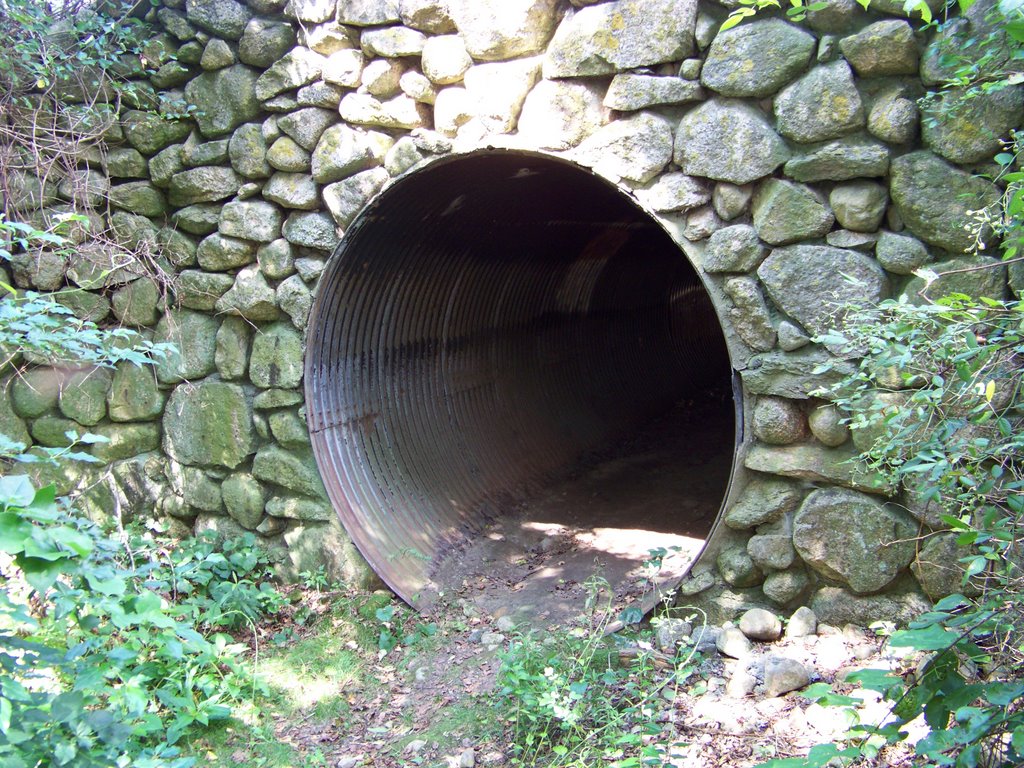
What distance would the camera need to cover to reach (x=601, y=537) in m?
5.42

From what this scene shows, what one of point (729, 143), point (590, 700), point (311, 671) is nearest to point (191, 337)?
point (311, 671)

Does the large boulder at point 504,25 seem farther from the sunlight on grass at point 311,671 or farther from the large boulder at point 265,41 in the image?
the sunlight on grass at point 311,671

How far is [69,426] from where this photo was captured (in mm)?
4715

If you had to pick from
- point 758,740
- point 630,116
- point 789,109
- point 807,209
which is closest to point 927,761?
point 758,740

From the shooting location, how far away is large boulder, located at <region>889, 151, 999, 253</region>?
9.66 ft

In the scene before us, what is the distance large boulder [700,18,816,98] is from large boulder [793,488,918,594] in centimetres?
165

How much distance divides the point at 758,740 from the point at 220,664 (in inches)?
95.5

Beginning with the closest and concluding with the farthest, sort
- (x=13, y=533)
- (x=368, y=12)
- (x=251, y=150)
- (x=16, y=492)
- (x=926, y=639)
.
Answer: (x=13, y=533), (x=16, y=492), (x=926, y=639), (x=368, y=12), (x=251, y=150)

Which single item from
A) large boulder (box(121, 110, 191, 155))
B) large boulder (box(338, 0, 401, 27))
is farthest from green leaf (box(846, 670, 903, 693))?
large boulder (box(121, 110, 191, 155))

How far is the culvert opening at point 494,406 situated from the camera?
4.58 meters

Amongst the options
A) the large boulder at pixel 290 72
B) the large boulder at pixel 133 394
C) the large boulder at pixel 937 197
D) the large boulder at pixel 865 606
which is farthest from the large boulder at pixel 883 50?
the large boulder at pixel 133 394

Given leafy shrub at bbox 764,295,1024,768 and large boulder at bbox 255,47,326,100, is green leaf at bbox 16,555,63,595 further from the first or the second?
large boulder at bbox 255,47,326,100

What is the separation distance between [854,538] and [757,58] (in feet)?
6.34

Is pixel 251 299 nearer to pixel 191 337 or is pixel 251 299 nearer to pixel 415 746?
pixel 191 337
